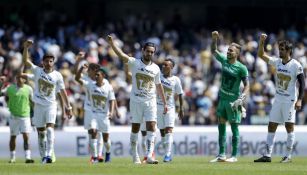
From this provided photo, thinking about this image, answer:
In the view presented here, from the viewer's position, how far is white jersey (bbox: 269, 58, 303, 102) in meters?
23.6

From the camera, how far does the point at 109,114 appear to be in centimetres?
2636

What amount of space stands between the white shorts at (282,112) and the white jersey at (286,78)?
11 centimetres

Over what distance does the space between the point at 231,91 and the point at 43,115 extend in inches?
157

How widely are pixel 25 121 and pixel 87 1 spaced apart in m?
18.7

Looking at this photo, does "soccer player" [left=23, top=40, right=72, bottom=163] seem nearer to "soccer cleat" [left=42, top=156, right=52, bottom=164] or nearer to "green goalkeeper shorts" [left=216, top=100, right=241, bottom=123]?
"soccer cleat" [left=42, top=156, right=52, bottom=164]

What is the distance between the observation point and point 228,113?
24031 mm

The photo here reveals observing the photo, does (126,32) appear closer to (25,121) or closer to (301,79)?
(25,121)

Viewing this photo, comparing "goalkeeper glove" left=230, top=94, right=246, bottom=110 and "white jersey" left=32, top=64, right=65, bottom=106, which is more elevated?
"white jersey" left=32, top=64, right=65, bottom=106

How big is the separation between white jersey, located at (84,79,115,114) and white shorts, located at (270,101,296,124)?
4369 mm

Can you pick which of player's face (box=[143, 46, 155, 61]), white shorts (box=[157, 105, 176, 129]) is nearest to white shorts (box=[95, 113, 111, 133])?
white shorts (box=[157, 105, 176, 129])

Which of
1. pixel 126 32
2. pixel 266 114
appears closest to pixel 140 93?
pixel 266 114

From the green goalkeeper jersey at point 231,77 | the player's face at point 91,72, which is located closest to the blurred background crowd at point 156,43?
the player's face at point 91,72

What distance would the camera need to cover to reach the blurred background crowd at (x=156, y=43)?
36.7m

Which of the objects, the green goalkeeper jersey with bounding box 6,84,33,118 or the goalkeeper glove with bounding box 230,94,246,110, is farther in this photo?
the green goalkeeper jersey with bounding box 6,84,33,118
